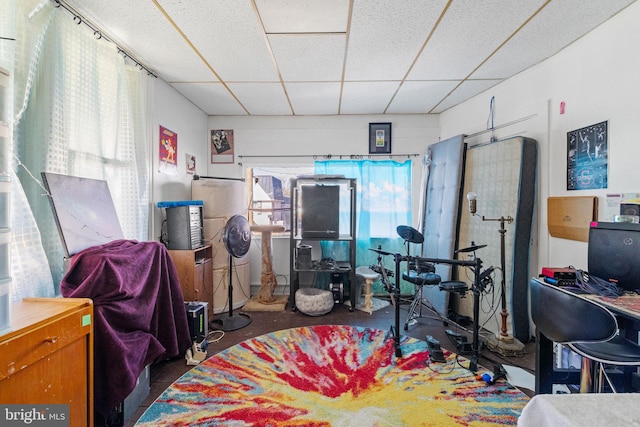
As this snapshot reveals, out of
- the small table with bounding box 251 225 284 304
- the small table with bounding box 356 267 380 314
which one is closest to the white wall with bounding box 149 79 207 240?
the small table with bounding box 251 225 284 304

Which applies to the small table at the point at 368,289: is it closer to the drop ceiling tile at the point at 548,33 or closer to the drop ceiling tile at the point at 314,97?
the drop ceiling tile at the point at 314,97

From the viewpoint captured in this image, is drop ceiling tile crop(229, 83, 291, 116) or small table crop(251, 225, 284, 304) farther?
small table crop(251, 225, 284, 304)

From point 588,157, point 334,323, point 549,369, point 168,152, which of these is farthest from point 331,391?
point 168,152

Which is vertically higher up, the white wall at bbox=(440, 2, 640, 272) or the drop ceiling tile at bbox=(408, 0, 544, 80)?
the drop ceiling tile at bbox=(408, 0, 544, 80)

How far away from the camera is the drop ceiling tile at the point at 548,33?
1.72 m

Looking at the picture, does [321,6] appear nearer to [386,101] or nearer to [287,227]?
[386,101]

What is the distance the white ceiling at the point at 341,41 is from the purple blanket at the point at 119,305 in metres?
1.60

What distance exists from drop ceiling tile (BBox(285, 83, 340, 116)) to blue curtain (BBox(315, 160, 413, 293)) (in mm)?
715

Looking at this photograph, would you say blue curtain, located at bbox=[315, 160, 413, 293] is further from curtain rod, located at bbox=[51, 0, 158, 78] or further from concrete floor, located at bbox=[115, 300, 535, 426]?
curtain rod, located at bbox=[51, 0, 158, 78]

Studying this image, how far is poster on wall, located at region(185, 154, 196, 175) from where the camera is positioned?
323 cm

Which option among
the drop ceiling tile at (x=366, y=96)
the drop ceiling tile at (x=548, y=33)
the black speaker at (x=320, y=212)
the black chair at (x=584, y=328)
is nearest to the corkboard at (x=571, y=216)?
the black chair at (x=584, y=328)

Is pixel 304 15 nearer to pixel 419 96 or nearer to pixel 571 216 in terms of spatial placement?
pixel 419 96

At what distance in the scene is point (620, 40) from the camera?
178 cm

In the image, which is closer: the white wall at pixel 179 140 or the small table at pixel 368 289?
the white wall at pixel 179 140
